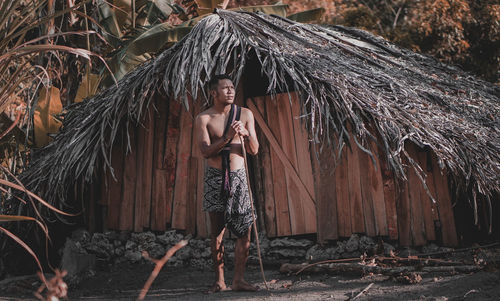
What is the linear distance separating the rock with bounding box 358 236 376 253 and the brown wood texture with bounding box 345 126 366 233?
87 millimetres

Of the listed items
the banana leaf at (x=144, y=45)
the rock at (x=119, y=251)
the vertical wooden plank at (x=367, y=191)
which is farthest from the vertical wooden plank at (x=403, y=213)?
the banana leaf at (x=144, y=45)

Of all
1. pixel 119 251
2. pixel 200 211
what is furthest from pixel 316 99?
pixel 119 251

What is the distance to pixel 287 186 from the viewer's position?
21.1ft

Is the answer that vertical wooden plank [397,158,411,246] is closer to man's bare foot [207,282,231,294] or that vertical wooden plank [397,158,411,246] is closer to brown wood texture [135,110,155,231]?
man's bare foot [207,282,231,294]

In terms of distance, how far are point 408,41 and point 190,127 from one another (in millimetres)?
8091

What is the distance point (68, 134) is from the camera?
22.4 ft

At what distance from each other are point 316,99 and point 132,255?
2668 millimetres

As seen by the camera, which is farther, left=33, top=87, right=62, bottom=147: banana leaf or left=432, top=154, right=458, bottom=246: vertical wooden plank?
left=33, top=87, right=62, bottom=147: banana leaf

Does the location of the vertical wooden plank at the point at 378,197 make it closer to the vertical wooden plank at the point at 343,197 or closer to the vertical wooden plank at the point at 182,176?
the vertical wooden plank at the point at 343,197

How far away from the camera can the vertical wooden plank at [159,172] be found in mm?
6723

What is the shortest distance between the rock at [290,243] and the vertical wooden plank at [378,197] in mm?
714

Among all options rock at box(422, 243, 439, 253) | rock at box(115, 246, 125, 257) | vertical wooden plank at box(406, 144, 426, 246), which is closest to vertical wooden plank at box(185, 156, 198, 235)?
rock at box(115, 246, 125, 257)

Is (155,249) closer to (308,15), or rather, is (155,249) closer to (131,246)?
(131,246)

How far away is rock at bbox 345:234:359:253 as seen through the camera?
19.9 ft
